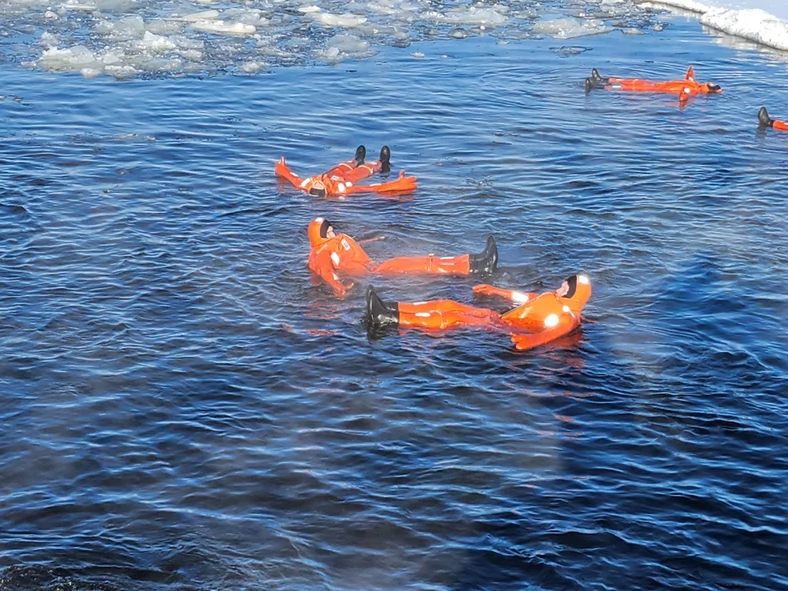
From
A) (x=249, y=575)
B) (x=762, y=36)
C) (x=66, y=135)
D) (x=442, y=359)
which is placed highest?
(x=762, y=36)

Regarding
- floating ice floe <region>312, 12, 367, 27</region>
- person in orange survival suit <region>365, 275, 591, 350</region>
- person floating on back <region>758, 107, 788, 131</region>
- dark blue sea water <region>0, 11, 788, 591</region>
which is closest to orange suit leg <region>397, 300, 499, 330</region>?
person in orange survival suit <region>365, 275, 591, 350</region>

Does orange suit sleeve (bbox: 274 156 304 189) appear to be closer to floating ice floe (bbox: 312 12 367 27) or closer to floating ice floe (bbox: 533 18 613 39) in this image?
floating ice floe (bbox: 312 12 367 27)

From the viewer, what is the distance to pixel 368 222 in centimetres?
1695

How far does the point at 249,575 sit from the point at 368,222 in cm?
886

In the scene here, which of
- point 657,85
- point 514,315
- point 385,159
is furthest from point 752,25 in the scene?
point 514,315

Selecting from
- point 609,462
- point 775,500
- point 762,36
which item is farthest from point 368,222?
point 762,36

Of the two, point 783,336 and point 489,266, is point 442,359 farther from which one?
point 783,336

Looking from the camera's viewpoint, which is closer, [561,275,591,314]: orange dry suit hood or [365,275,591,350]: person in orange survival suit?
[365,275,591,350]: person in orange survival suit

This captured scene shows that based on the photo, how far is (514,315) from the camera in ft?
42.5

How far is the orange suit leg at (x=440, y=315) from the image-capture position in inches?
513

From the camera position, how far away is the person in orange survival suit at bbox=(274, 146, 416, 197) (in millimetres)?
17781

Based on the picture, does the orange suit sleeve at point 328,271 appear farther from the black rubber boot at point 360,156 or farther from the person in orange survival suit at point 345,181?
the black rubber boot at point 360,156

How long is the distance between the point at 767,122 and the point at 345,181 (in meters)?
9.62

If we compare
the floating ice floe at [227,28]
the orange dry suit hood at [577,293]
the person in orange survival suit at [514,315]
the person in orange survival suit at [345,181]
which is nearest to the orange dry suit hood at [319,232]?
the person in orange survival suit at [514,315]
